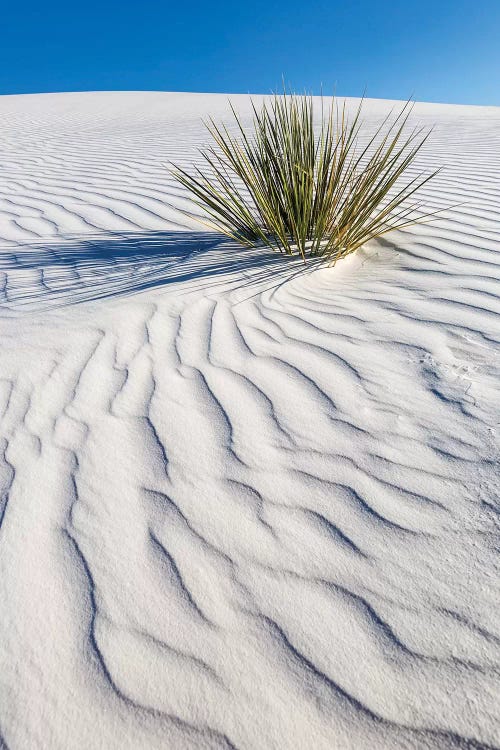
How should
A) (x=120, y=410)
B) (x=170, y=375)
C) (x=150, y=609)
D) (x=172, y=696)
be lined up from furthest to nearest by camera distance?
(x=170, y=375) < (x=120, y=410) < (x=150, y=609) < (x=172, y=696)

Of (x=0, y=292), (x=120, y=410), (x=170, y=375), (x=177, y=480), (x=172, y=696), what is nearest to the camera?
(x=172, y=696)

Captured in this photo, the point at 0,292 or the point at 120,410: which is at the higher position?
the point at 0,292

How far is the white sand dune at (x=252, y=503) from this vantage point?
1.13 m

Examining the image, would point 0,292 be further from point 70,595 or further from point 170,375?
point 70,595

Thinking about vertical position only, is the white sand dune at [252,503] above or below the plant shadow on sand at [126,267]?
below

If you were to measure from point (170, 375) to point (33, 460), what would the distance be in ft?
2.01

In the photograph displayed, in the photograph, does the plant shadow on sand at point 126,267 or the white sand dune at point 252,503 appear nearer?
the white sand dune at point 252,503

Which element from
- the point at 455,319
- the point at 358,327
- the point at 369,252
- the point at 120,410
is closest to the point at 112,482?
the point at 120,410

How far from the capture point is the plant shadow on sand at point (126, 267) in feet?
9.75

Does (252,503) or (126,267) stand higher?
(126,267)

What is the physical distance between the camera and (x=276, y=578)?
139 cm

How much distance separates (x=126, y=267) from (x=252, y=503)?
206cm

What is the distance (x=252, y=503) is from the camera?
5.27 feet

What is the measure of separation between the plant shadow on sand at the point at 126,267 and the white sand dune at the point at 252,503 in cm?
3
